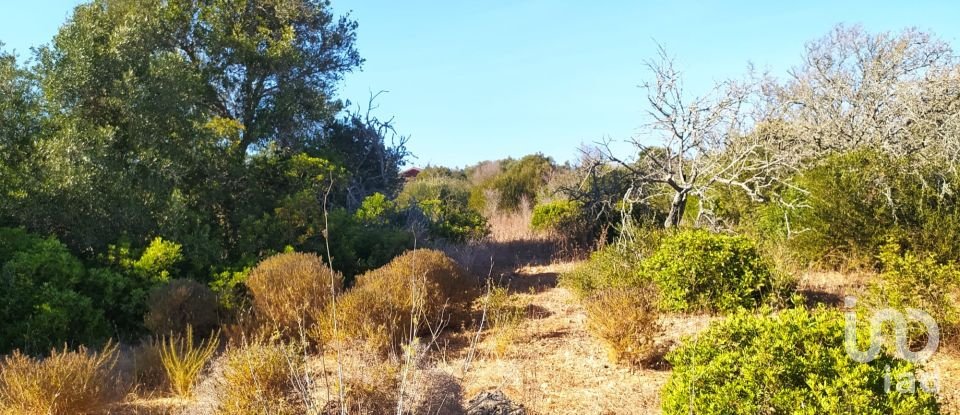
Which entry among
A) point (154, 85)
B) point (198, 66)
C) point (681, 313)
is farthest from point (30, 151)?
point (681, 313)

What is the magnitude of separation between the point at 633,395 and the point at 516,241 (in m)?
8.73

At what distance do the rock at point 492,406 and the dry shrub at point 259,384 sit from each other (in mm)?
1013

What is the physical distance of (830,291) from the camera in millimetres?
6785

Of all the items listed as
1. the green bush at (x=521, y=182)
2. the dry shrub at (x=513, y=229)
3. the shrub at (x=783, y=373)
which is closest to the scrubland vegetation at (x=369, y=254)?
the shrub at (x=783, y=373)

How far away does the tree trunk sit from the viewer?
8.19 meters

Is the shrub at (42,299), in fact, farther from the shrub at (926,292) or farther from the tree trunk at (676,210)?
the shrub at (926,292)

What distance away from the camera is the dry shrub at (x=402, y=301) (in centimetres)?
537

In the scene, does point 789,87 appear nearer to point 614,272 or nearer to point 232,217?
point 614,272

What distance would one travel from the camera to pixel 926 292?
4859mm

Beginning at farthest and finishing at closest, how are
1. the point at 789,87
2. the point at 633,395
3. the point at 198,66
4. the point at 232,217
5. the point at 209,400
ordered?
the point at 789,87
the point at 198,66
the point at 232,217
the point at 633,395
the point at 209,400

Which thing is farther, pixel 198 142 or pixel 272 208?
pixel 272 208

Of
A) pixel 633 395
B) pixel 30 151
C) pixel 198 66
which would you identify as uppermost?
pixel 198 66

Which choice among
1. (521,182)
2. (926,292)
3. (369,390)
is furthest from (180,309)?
(521,182)

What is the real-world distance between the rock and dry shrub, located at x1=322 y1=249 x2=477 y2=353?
886 millimetres
